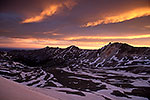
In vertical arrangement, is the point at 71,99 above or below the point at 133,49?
below

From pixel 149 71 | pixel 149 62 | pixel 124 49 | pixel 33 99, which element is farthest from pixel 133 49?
pixel 33 99

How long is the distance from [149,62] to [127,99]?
5227 cm

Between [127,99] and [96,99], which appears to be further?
[127,99]

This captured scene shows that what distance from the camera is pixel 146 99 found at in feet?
66.8

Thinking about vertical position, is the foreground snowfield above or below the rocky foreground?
above

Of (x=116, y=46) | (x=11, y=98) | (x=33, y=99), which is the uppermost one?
(x=116, y=46)

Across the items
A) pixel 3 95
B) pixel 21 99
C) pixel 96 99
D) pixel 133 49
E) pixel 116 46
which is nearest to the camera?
pixel 3 95

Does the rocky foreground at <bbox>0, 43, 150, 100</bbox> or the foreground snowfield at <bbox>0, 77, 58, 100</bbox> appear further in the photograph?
the rocky foreground at <bbox>0, 43, 150, 100</bbox>

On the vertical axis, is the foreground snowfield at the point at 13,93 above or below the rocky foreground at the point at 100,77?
above

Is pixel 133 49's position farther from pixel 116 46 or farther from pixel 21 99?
pixel 21 99

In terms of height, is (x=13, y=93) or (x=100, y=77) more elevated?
(x=13, y=93)

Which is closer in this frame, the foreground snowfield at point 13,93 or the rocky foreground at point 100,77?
the foreground snowfield at point 13,93

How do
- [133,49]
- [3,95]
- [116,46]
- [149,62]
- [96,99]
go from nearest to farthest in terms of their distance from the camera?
[3,95] < [96,99] < [149,62] < [133,49] < [116,46]

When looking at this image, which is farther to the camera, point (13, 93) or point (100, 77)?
point (100, 77)
